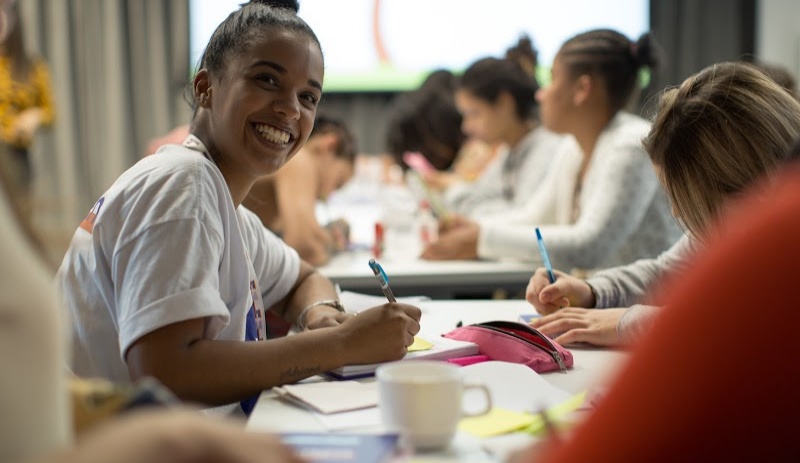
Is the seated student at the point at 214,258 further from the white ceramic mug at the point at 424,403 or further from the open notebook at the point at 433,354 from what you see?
the white ceramic mug at the point at 424,403

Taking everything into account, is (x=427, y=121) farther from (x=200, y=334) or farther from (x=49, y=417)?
(x=49, y=417)

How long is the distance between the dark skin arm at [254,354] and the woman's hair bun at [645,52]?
1.62 metres

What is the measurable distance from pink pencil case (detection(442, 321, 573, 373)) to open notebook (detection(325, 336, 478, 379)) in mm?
24

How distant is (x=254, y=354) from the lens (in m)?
1.13

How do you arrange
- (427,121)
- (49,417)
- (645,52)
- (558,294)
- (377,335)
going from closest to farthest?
(49,417) → (377,335) → (558,294) → (645,52) → (427,121)

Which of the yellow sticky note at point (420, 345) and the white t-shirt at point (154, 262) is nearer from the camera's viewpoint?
the white t-shirt at point (154, 262)

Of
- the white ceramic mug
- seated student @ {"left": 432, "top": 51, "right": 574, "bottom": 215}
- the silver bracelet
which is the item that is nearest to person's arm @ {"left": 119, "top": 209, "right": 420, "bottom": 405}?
the white ceramic mug

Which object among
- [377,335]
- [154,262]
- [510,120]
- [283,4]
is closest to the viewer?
[154,262]

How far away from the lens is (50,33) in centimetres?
566

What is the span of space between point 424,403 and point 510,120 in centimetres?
262

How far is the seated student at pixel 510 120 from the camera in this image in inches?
129

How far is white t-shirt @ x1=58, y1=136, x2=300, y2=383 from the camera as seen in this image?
1.07 m

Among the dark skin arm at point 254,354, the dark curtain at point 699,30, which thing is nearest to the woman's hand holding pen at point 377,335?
the dark skin arm at point 254,354

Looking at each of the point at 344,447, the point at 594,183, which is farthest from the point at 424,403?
the point at 594,183
